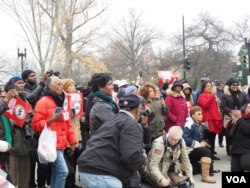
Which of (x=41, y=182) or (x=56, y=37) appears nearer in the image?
(x=41, y=182)

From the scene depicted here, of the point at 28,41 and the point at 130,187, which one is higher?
the point at 28,41

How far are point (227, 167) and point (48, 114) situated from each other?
14.3 feet

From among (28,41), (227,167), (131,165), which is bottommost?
(227,167)

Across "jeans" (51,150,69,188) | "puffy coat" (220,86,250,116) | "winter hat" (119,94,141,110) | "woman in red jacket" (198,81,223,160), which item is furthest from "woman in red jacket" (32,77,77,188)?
"puffy coat" (220,86,250,116)

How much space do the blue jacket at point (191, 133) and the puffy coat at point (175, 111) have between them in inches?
11.1

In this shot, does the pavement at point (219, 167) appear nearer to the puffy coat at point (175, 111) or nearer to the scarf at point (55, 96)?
the puffy coat at point (175, 111)

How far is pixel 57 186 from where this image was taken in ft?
16.9

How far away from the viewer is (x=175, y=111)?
7.75m

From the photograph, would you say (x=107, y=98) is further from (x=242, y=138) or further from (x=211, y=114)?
(x=211, y=114)

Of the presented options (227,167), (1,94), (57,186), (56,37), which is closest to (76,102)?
(1,94)

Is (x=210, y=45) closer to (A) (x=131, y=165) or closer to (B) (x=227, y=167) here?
(B) (x=227, y=167)

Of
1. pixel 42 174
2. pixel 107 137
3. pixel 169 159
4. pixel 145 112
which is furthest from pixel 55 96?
pixel 169 159

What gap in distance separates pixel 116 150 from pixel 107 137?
0.13 m

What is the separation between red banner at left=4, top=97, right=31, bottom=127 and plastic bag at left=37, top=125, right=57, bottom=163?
1.36 feet
